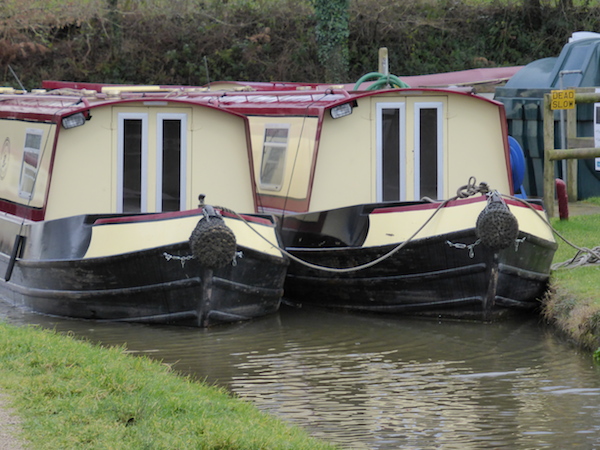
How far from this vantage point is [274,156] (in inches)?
455

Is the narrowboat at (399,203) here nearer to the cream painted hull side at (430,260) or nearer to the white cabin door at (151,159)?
the cream painted hull side at (430,260)

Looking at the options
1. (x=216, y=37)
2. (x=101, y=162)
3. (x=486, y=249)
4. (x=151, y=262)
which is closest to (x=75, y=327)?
(x=151, y=262)

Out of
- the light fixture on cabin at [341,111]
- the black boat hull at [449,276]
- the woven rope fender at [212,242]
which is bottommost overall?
the black boat hull at [449,276]

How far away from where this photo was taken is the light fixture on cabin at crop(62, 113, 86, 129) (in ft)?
32.7

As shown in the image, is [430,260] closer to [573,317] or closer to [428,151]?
[573,317]

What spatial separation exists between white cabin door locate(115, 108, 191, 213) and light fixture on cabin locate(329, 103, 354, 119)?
1500 mm

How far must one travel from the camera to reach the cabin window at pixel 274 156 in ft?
37.3

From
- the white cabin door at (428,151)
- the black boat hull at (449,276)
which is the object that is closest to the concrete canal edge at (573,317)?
the black boat hull at (449,276)

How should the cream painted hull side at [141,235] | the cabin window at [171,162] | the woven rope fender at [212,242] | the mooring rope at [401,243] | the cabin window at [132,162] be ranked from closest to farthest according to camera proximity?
the woven rope fender at [212,242] < the cream painted hull side at [141,235] < the mooring rope at [401,243] < the cabin window at [132,162] < the cabin window at [171,162]

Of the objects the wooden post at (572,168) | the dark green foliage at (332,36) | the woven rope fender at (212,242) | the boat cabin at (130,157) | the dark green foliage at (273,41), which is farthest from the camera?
the dark green foliage at (273,41)

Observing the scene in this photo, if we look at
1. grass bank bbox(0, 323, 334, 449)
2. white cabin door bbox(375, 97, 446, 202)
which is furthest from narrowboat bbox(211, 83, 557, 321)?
grass bank bbox(0, 323, 334, 449)

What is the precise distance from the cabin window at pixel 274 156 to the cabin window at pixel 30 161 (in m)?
2.60

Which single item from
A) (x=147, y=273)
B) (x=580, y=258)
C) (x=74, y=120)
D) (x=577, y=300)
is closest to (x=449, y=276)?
(x=577, y=300)

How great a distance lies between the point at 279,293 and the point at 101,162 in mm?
2212
